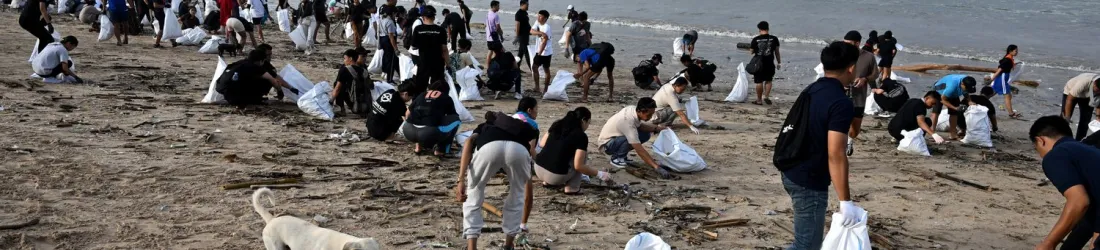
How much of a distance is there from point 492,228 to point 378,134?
10.0 feet

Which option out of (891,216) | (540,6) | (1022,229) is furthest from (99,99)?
(540,6)

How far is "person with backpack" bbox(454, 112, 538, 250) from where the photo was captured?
212 inches

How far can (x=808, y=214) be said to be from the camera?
4.50 metres

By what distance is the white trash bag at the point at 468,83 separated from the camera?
468 inches

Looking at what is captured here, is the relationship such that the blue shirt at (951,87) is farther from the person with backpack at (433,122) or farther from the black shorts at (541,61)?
the person with backpack at (433,122)

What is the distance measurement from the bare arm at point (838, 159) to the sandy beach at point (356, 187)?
83.0 inches

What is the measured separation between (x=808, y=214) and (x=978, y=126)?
714 cm

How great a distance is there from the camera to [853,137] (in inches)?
423

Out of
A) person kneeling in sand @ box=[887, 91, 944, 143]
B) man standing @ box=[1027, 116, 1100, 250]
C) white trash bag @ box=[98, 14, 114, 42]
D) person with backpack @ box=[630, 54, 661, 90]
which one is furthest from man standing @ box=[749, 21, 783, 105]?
white trash bag @ box=[98, 14, 114, 42]

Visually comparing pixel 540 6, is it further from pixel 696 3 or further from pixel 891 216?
pixel 891 216

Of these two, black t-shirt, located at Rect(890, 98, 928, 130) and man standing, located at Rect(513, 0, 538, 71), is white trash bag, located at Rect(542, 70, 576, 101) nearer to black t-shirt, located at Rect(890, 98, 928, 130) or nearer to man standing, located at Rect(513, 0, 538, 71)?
man standing, located at Rect(513, 0, 538, 71)

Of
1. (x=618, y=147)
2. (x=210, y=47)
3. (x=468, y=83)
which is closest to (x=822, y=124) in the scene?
(x=618, y=147)

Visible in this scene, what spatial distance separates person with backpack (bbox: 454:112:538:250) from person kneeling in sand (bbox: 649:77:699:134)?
15.5 ft

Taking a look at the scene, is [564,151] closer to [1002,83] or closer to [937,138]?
[937,138]
